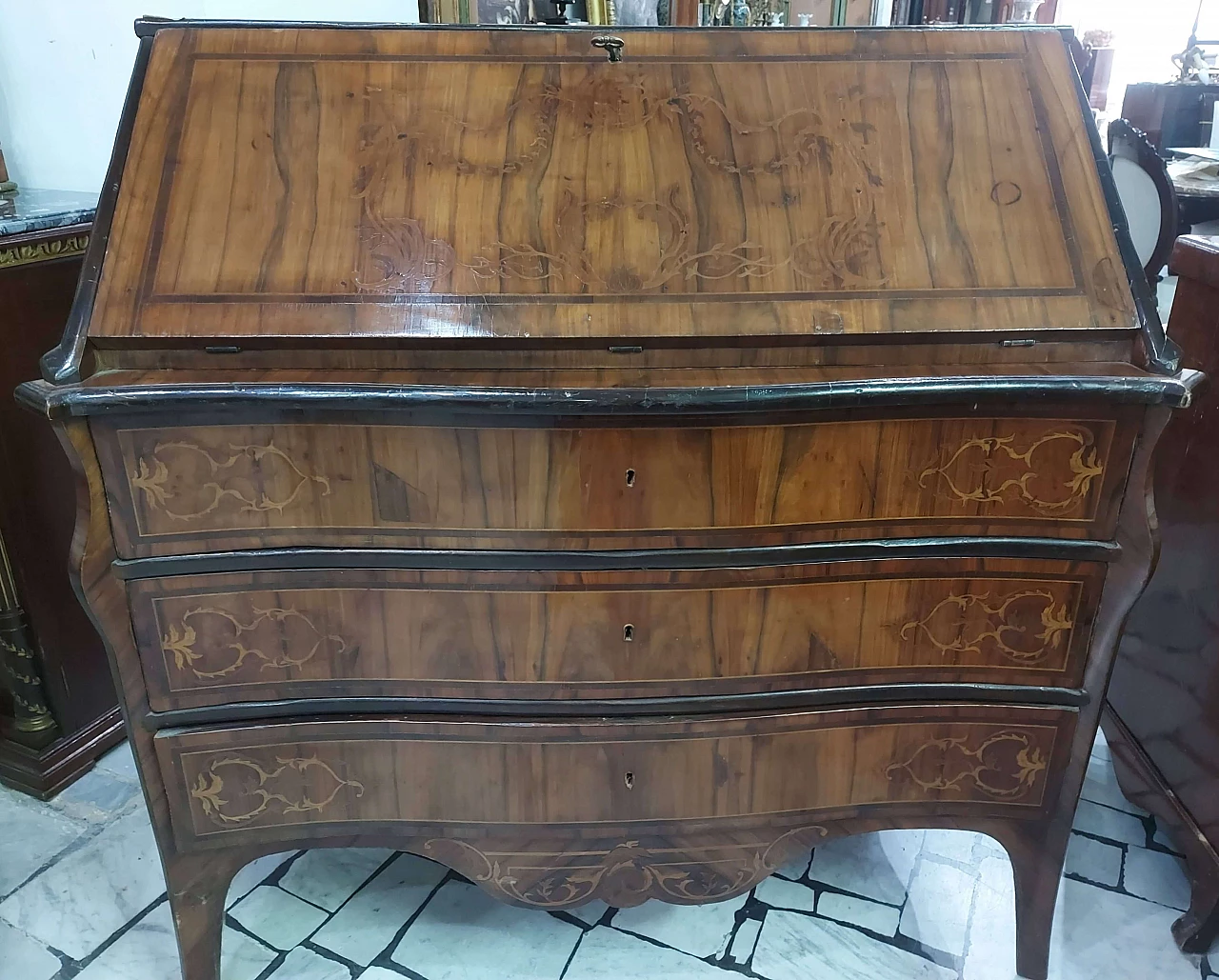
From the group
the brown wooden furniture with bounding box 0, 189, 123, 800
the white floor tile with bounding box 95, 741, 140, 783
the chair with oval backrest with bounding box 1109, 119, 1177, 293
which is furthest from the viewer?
the chair with oval backrest with bounding box 1109, 119, 1177, 293

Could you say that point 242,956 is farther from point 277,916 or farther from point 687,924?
point 687,924

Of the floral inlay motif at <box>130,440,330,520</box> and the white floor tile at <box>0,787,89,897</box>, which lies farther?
the white floor tile at <box>0,787,89,897</box>

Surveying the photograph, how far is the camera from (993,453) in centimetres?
113

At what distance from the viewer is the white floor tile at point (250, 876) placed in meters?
1.70

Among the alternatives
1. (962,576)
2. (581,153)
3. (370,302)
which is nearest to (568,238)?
(581,153)

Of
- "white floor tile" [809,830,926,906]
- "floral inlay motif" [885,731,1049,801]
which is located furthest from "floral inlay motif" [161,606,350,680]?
"white floor tile" [809,830,926,906]

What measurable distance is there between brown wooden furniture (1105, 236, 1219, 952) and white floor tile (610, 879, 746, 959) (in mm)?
798

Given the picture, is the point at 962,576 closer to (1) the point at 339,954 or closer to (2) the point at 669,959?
(2) the point at 669,959

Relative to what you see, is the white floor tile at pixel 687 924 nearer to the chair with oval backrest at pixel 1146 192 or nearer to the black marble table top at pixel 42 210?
the black marble table top at pixel 42 210

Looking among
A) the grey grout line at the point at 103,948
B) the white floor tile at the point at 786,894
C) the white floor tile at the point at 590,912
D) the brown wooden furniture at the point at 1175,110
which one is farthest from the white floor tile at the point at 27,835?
the brown wooden furniture at the point at 1175,110

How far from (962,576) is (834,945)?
0.80 m

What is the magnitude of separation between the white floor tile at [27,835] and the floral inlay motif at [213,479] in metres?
1.11

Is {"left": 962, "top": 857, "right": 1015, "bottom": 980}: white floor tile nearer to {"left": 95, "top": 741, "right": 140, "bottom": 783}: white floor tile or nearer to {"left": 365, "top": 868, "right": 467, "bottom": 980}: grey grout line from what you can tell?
{"left": 365, "top": 868, "right": 467, "bottom": 980}: grey grout line

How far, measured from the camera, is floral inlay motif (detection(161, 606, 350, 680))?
3.91ft
